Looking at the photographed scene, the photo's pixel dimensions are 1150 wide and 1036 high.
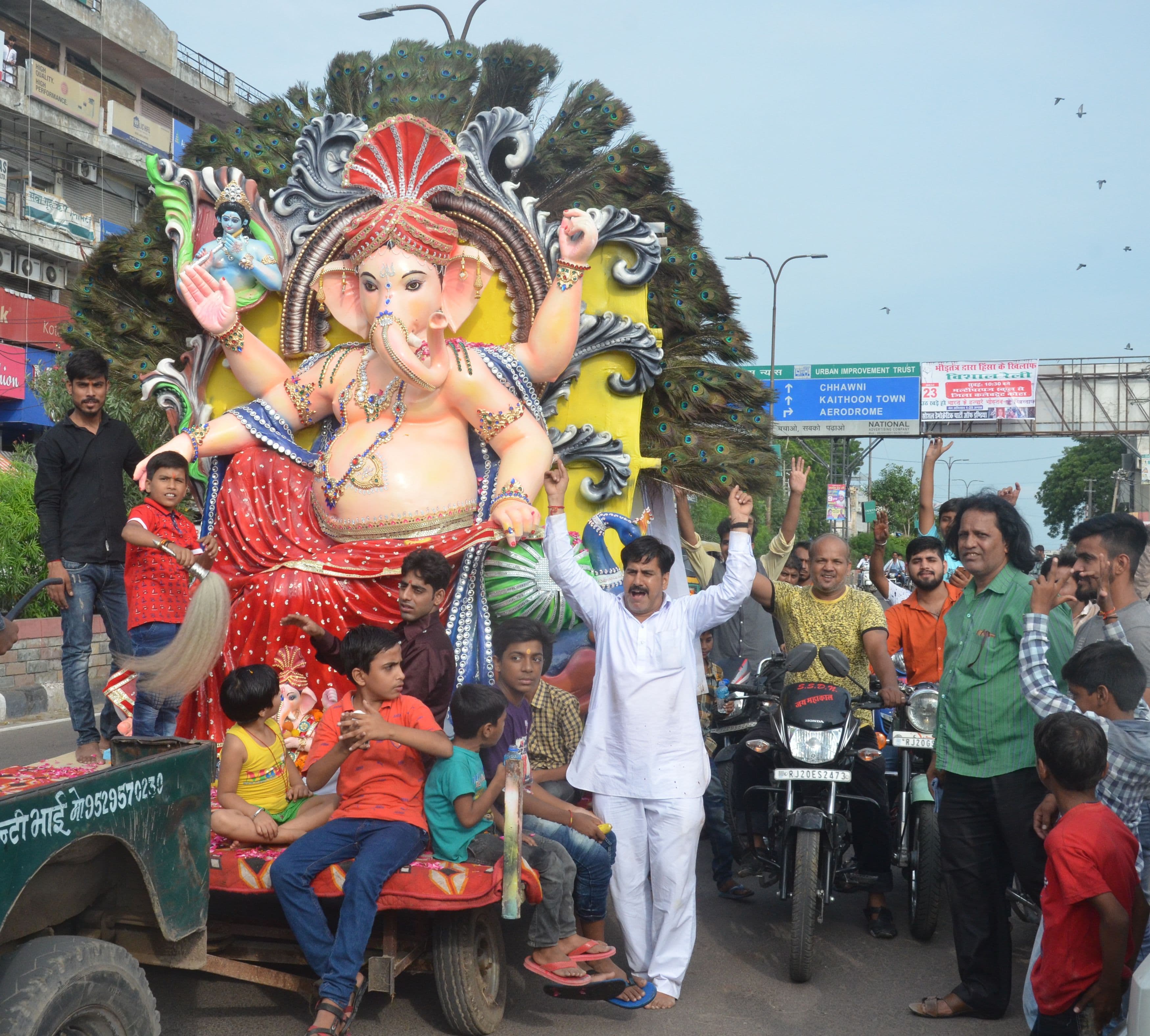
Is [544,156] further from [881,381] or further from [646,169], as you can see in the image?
[881,381]

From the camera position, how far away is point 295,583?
565 cm

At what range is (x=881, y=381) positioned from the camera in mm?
29562

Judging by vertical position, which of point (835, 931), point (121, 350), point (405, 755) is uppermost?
point (121, 350)

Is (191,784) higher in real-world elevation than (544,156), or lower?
lower

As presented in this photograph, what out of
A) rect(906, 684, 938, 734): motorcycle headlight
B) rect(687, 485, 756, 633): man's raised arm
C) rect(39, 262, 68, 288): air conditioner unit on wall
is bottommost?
rect(906, 684, 938, 734): motorcycle headlight

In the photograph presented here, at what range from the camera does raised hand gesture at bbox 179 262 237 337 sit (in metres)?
6.43

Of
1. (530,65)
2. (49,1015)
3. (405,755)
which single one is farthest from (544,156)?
(49,1015)

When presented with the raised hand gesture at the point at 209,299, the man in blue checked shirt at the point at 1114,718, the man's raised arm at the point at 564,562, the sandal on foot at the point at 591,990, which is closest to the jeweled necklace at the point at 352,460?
the raised hand gesture at the point at 209,299

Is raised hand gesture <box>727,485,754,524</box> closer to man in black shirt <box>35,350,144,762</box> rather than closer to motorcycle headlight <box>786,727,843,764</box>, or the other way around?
motorcycle headlight <box>786,727,843,764</box>

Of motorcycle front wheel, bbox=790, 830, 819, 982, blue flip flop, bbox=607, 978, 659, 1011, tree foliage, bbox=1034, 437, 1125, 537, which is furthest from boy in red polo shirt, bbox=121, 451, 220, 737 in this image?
tree foliage, bbox=1034, 437, 1125, 537

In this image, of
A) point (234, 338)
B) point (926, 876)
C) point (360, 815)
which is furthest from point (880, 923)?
point (234, 338)

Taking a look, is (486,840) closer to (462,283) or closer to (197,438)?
(197,438)

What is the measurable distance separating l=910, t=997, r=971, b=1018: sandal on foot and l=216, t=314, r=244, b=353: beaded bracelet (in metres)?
4.58

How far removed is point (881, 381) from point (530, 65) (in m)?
23.6
